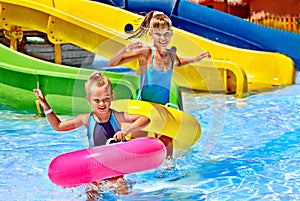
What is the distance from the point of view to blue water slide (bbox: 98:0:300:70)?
336 inches

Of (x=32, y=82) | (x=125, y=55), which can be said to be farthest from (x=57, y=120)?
(x=32, y=82)

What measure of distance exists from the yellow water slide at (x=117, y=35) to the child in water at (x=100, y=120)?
1712 mm

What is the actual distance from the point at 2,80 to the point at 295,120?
326cm

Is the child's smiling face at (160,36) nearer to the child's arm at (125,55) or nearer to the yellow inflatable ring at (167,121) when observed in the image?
the child's arm at (125,55)

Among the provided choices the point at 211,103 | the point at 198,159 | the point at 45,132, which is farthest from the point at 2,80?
the point at 198,159

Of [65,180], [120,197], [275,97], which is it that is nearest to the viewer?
[65,180]

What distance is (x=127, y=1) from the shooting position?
8.62 meters

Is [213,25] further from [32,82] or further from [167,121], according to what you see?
[167,121]

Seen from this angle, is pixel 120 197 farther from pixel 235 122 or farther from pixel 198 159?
pixel 235 122

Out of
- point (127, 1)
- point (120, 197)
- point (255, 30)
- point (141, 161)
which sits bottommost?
point (120, 197)

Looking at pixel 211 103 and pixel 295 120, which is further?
pixel 211 103

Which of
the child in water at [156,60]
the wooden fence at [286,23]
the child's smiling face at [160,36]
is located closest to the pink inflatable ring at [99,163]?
the child in water at [156,60]

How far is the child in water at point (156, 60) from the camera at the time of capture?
3617 mm

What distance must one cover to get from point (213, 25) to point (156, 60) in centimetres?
509
